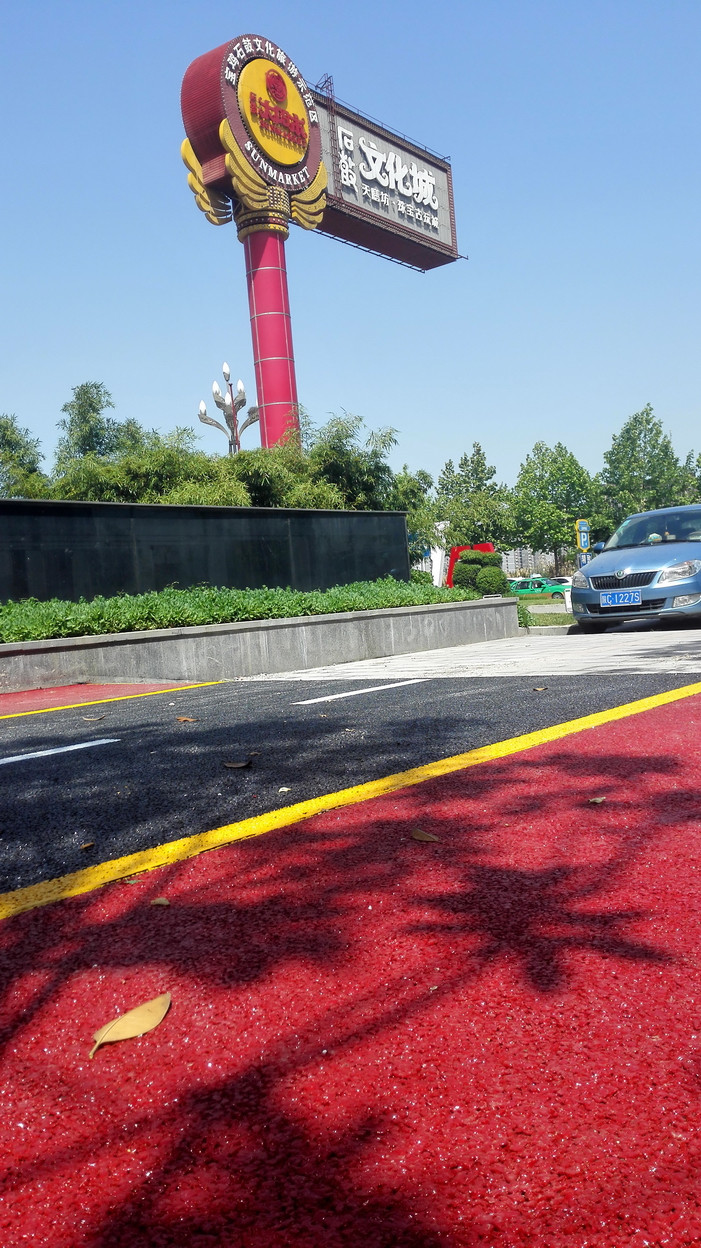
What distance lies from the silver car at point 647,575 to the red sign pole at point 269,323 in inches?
853

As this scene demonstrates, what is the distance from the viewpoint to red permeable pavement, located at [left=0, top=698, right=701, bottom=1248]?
123cm

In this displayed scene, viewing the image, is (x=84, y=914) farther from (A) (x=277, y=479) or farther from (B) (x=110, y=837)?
(A) (x=277, y=479)

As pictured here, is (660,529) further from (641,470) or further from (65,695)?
(641,470)

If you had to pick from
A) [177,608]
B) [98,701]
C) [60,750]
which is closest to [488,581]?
[177,608]

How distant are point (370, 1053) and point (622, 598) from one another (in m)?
11.2

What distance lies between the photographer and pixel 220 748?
15.3 feet

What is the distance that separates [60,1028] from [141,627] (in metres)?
9.29

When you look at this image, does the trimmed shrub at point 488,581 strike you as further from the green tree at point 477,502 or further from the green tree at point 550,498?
the green tree at point 550,498

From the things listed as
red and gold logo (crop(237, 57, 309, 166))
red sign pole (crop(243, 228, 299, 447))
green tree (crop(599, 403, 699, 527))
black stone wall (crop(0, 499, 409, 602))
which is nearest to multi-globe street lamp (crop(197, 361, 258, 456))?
red sign pole (crop(243, 228, 299, 447))

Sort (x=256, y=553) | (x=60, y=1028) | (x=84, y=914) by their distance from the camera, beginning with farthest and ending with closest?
(x=256, y=553), (x=84, y=914), (x=60, y=1028)

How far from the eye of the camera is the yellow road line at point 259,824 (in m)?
2.54

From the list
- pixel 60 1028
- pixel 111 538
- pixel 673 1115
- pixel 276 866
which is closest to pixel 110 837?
pixel 276 866

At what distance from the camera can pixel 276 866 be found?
263cm

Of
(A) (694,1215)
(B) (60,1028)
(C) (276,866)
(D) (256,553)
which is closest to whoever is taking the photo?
(A) (694,1215)
